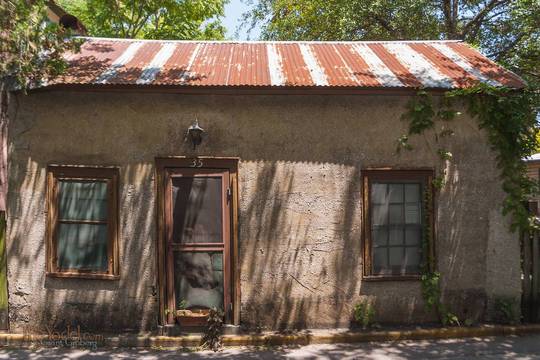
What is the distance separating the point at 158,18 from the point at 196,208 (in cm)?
1433

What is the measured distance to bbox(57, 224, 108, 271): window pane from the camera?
5.91 metres

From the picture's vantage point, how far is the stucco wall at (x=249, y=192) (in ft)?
19.1

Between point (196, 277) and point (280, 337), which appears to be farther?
point (196, 277)

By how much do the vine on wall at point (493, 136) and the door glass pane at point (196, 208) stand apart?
2.64m

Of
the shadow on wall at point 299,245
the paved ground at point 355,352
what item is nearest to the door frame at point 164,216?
the shadow on wall at point 299,245

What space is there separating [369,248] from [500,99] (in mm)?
2638

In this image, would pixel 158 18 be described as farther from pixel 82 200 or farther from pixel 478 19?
pixel 82 200

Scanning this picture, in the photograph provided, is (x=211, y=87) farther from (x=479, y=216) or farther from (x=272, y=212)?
(x=479, y=216)

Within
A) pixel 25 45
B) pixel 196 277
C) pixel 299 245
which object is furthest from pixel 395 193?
pixel 25 45

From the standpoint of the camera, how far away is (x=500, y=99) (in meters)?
5.82

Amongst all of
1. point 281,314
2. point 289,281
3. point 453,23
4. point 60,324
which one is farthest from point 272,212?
point 453,23

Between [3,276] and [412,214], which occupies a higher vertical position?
[412,214]

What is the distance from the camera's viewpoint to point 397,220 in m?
6.10

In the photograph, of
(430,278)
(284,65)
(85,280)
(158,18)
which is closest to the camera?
(85,280)
